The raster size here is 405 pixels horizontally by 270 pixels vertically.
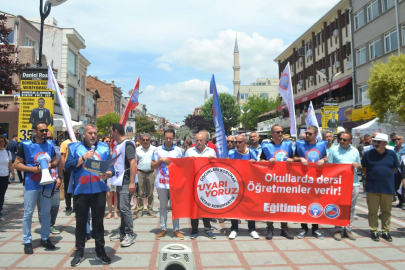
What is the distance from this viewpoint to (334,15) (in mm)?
33344

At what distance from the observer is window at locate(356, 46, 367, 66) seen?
90.3 feet

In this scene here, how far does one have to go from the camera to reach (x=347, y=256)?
5.25 m

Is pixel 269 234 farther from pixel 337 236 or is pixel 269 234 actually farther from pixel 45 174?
pixel 45 174

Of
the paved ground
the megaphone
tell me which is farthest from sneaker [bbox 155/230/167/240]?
the megaphone

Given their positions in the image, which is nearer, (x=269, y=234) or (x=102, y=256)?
(x=102, y=256)

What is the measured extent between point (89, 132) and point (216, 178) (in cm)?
252

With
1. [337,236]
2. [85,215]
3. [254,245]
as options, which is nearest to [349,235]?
[337,236]

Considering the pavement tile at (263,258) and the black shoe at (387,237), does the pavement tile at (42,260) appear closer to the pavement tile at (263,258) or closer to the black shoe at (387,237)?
the pavement tile at (263,258)

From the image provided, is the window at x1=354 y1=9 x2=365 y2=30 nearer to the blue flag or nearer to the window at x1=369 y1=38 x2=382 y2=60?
the window at x1=369 y1=38 x2=382 y2=60

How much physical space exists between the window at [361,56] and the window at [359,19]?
1.90 metres

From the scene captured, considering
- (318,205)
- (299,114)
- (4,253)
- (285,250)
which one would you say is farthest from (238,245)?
(299,114)

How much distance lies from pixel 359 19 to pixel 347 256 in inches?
1093

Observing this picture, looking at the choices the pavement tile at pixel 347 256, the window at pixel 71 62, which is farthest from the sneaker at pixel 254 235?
the window at pixel 71 62

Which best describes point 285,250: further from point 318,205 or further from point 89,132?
point 89,132
